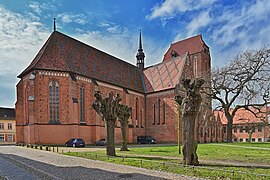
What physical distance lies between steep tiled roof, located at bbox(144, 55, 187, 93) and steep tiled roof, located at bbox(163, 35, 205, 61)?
27.1ft

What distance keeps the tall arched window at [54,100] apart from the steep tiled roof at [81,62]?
2.58 meters

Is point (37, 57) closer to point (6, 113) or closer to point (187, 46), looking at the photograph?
point (6, 113)

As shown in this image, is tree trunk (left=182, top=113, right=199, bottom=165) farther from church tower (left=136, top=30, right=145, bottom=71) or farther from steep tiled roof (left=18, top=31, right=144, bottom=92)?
Answer: church tower (left=136, top=30, right=145, bottom=71)

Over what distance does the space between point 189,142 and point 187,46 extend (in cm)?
5348

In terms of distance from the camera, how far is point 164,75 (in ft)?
181

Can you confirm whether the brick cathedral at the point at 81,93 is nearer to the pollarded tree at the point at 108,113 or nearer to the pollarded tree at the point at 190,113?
the pollarded tree at the point at 108,113

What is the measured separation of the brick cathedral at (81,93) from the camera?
35.8m

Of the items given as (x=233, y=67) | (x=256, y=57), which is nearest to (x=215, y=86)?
(x=233, y=67)

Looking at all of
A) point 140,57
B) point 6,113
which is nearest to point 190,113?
point 140,57

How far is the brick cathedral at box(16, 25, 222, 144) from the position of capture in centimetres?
3578

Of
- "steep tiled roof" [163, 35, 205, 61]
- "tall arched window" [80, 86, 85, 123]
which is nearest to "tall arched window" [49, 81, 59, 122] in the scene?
"tall arched window" [80, 86, 85, 123]

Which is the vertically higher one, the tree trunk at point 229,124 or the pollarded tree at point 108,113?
the pollarded tree at point 108,113

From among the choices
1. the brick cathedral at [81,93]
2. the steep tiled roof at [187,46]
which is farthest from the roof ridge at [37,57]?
the steep tiled roof at [187,46]

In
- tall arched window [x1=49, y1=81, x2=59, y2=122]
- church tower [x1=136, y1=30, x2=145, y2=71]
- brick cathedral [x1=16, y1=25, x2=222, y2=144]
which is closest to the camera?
brick cathedral [x1=16, y1=25, x2=222, y2=144]
